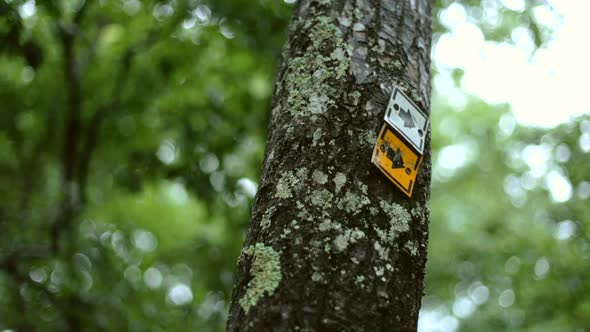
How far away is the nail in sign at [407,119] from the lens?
5.11 ft

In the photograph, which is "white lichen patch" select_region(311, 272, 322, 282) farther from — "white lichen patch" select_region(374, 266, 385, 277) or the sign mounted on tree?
the sign mounted on tree

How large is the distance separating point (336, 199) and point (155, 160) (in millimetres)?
3646

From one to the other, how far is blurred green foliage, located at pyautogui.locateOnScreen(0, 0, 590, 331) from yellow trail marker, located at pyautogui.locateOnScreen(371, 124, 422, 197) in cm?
228

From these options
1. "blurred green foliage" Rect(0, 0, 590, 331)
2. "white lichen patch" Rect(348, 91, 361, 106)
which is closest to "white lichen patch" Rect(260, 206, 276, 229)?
"white lichen patch" Rect(348, 91, 361, 106)

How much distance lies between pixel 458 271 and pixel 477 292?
564 millimetres

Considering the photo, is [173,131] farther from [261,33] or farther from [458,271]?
[458,271]

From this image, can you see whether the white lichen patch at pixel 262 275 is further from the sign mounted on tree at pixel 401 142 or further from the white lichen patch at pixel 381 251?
the sign mounted on tree at pixel 401 142

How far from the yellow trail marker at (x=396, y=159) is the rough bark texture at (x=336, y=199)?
20 mm

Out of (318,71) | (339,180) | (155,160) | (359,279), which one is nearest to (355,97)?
(318,71)

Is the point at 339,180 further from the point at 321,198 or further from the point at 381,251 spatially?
the point at 381,251

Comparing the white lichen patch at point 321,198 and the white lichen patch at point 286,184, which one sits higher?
the white lichen patch at point 286,184

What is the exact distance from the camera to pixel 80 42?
19.2 ft

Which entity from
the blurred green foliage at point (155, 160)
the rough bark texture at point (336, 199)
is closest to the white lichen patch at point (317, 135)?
the rough bark texture at point (336, 199)

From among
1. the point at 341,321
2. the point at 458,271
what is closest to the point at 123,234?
the point at 458,271
